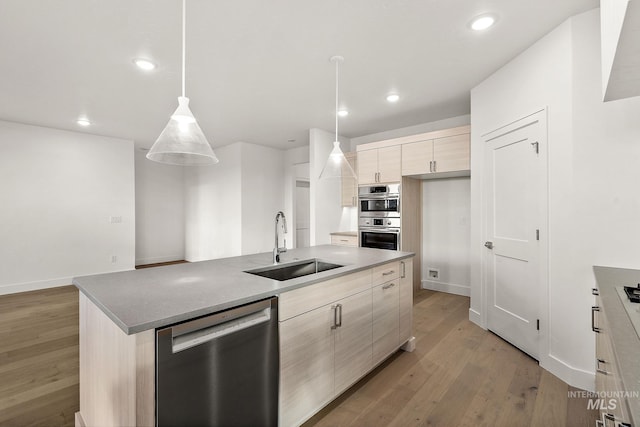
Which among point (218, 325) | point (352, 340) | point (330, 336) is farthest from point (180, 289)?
point (352, 340)

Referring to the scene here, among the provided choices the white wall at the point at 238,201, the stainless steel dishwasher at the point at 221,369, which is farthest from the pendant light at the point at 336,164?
the white wall at the point at 238,201

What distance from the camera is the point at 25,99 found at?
11.9 feet

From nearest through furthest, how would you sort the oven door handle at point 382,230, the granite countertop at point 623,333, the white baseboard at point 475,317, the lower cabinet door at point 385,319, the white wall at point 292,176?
the granite countertop at point 623,333 < the lower cabinet door at point 385,319 < the white baseboard at point 475,317 < the oven door handle at point 382,230 < the white wall at point 292,176

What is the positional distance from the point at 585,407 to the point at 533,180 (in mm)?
1683

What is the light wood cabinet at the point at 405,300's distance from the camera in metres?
2.61

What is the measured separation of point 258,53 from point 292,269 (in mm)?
1936

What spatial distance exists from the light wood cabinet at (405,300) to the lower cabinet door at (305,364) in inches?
39.0

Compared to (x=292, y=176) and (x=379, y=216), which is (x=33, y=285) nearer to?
(x=292, y=176)

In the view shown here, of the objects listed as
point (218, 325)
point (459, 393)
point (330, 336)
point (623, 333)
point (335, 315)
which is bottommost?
point (459, 393)

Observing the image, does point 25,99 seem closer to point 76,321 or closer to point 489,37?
point 76,321

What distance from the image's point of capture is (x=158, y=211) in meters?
7.05

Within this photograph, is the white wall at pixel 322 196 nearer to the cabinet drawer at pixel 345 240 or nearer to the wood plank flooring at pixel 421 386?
the cabinet drawer at pixel 345 240

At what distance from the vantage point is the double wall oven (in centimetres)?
428

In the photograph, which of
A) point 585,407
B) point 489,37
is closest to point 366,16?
point 489,37
